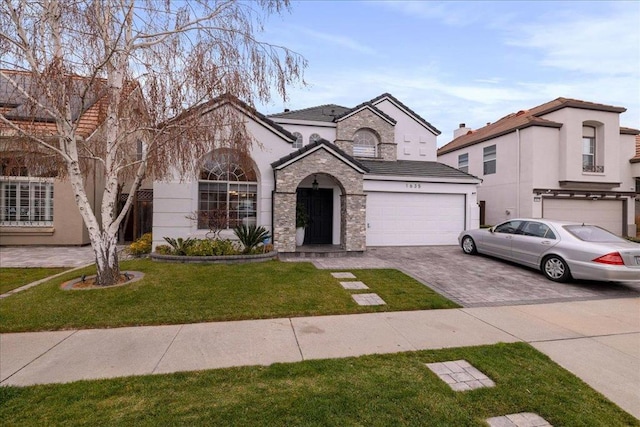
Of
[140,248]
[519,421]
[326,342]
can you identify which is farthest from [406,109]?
[519,421]

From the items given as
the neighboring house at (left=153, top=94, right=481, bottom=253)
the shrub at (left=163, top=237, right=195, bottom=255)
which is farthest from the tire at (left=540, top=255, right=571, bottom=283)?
the shrub at (left=163, top=237, right=195, bottom=255)

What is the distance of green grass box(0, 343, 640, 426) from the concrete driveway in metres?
3.09

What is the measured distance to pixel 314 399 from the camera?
2938 millimetres

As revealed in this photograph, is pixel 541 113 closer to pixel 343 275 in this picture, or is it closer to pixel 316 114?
pixel 316 114

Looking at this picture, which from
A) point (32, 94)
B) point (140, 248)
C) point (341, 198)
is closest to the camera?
point (32, 94)

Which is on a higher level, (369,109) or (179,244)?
(369,109)

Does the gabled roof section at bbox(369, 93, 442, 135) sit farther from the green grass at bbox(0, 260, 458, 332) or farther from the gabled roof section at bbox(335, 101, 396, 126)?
the green grass at bbox(0, 260, 458, 332)

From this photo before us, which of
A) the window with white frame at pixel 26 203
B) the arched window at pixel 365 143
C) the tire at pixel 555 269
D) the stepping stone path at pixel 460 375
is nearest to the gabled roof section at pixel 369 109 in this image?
the arched window at pixel 365 143

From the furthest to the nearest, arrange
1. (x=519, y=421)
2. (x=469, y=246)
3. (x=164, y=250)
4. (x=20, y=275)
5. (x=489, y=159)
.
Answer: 1. (x=489, y=159)
2. (x=469, y=246)
3. (x=164, y=250)
4. (x=20, y=275)
5. (x=519, y=421)

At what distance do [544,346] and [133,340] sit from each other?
5.77m

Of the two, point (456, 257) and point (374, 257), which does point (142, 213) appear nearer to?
point (374, 257)

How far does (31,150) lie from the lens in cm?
682

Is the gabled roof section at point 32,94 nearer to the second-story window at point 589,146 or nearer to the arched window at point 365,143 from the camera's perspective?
the arched window at point 365,143

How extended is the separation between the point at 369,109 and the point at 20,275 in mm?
14314
